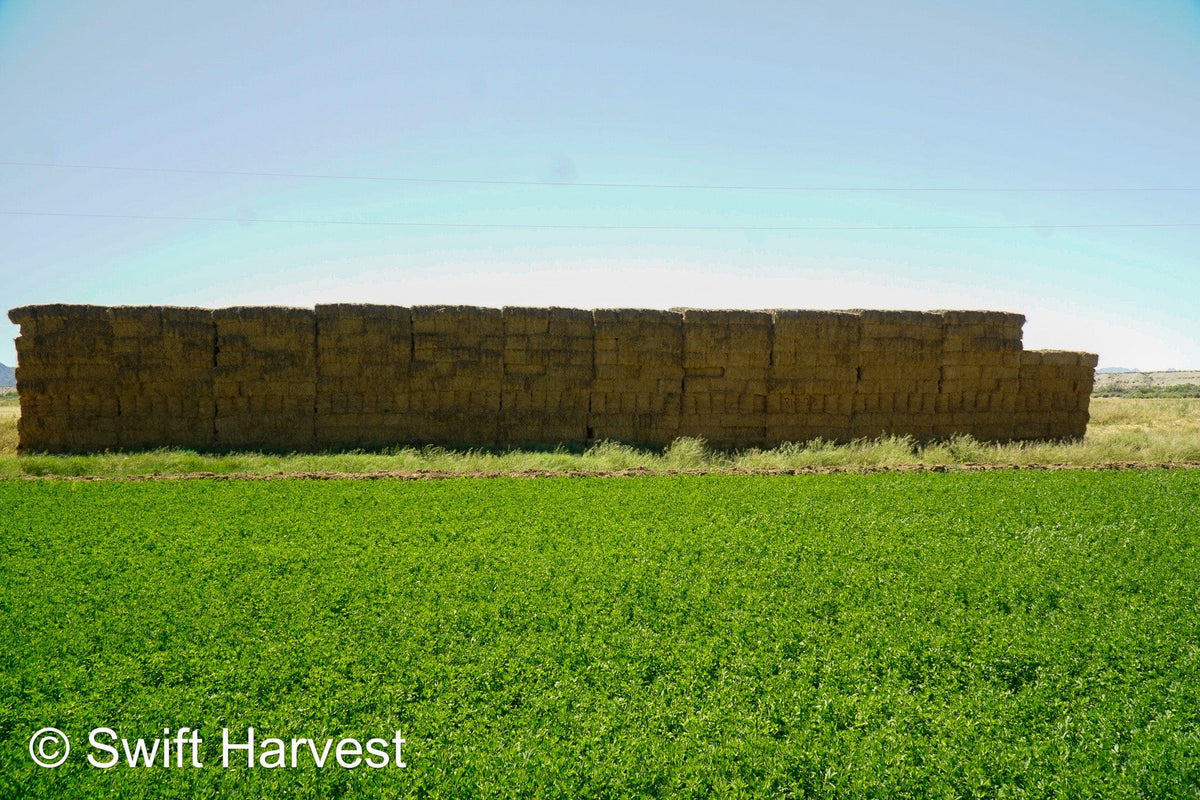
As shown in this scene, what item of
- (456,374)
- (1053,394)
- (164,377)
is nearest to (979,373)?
(1053,394)

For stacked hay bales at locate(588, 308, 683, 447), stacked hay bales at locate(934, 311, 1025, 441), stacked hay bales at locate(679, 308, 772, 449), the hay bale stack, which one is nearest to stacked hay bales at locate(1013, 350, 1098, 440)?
stacked hay bales at locate(934, 311, 1025, 441)

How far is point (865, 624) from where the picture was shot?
17.5 ft

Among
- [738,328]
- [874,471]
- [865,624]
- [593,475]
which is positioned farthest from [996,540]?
[738,328]

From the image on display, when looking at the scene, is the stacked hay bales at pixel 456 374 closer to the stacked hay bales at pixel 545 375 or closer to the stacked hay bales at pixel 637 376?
the stacked hay bales at pixel 545 375

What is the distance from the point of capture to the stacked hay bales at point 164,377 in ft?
47.3

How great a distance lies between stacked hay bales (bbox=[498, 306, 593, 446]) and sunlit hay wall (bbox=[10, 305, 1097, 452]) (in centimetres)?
3

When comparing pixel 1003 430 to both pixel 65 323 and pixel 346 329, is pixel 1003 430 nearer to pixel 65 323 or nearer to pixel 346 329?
Answer: pixel 346 329

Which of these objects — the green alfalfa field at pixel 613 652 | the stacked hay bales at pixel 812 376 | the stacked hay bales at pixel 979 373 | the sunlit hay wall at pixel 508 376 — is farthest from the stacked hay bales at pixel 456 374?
the stacked hay bales at pixel 979 373

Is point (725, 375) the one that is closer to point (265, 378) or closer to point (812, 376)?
point (812, 376)

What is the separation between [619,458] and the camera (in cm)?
1361

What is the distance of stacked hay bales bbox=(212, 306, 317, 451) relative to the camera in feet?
47.8

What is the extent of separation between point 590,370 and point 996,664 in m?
11.1

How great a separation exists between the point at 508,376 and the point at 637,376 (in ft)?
8.18

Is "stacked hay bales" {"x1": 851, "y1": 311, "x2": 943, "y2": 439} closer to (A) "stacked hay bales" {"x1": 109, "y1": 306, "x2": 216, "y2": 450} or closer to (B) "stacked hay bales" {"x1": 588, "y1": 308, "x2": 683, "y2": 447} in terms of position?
(B) "stacked hay bales" {"x1": 588, "y1": 308, "x2": 683, "y2": 447}
